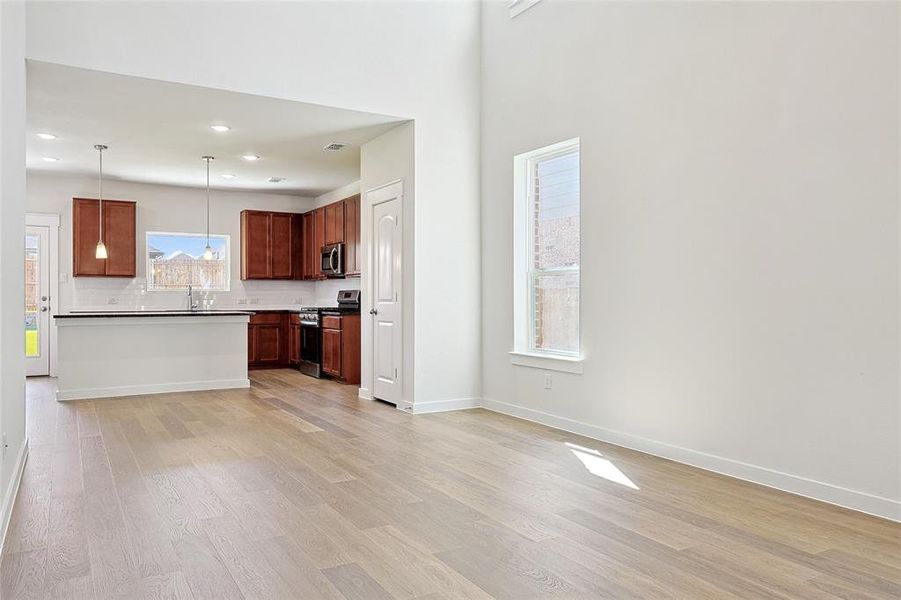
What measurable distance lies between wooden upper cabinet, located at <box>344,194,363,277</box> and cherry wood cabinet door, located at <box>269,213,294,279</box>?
1.67m

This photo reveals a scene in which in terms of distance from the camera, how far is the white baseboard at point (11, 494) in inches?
112

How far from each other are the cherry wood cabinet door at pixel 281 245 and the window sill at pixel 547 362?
17.5 ft

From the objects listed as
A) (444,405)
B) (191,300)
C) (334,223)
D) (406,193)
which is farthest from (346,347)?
(191,300)

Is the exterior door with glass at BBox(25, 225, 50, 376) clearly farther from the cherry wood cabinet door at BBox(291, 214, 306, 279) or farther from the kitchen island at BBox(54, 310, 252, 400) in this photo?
the cherry wood cabinet door at BBox(291, 214, 306, 279)

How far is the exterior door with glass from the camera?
8.70m

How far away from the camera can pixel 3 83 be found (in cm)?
292

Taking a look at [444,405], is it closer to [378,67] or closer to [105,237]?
[378,67]

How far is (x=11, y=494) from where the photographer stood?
10.8ft

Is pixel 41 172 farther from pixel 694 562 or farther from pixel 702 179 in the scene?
pixel 694 562

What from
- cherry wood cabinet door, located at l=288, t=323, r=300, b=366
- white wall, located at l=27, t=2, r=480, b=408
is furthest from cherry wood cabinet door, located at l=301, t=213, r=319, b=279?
white wall, located at l=27, t=2, r=480, b=408

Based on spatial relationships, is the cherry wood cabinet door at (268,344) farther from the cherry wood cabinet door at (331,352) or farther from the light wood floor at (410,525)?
the light wood floor at (410,525)

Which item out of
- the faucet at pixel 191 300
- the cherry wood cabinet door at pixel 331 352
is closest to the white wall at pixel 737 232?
the cherry wood cabinet door at pixel 331 352

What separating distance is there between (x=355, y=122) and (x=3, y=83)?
10.7 ft

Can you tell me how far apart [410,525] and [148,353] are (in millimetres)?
5124
